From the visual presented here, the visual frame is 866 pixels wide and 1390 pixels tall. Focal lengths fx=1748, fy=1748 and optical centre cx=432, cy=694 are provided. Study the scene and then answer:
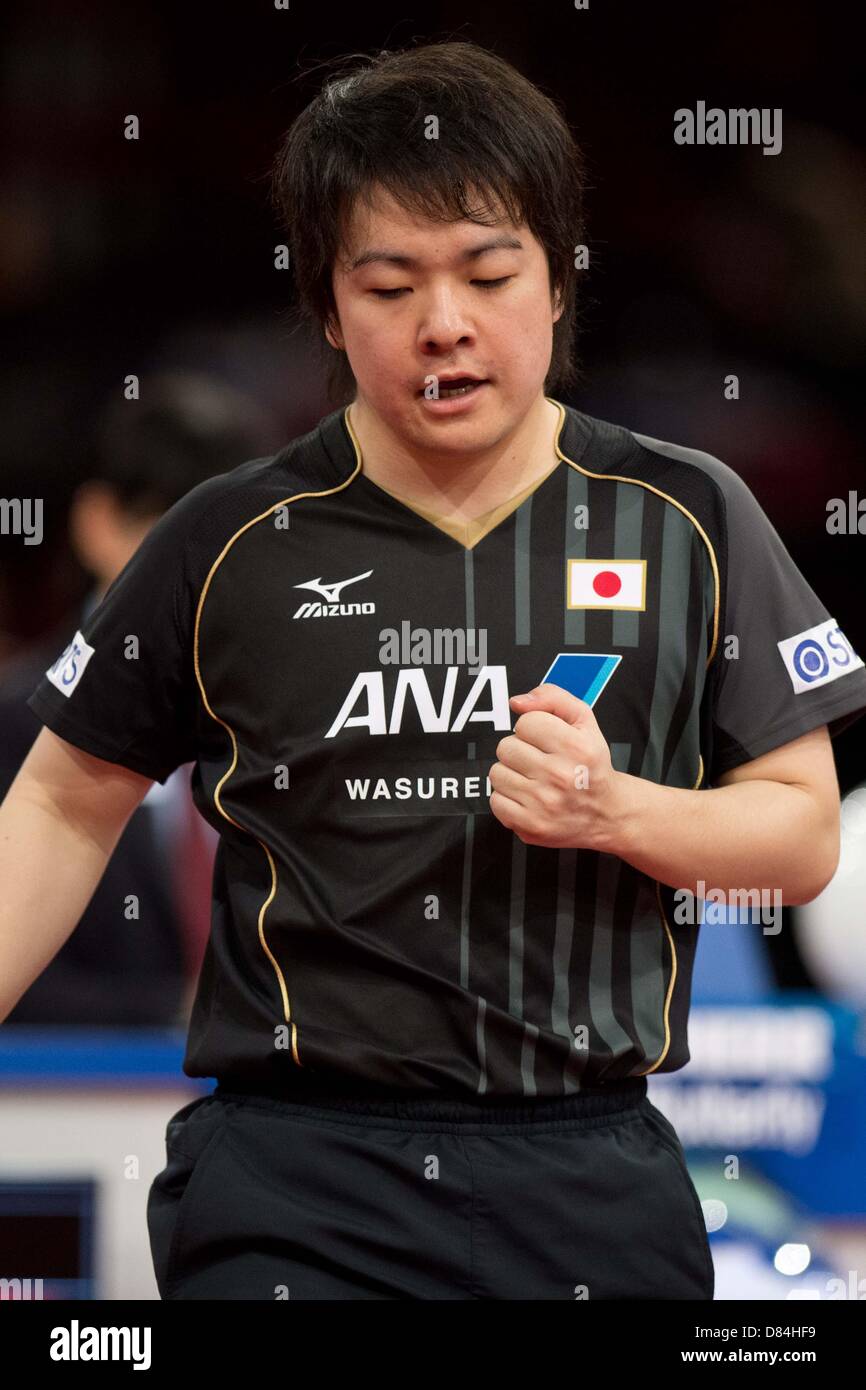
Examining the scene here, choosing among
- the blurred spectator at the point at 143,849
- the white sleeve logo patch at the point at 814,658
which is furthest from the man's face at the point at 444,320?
the blurred spectator at the point at 143,849

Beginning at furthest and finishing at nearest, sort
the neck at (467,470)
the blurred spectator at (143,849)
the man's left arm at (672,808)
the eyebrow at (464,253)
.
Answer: the blurred spectator at (143,849) → the neck at (467,470) → the eyebrow at (464,253) → the man's left arm at (672,808)

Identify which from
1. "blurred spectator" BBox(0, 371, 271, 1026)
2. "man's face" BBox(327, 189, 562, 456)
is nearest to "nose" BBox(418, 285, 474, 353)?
"man's face" BBox(327, 189, 562, 456)

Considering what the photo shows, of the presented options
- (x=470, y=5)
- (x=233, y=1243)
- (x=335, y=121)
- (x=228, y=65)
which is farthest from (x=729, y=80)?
(x=233, y=1243)

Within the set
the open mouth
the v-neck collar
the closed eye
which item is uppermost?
the closed eye

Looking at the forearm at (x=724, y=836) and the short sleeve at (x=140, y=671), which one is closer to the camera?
the forearm at (x=724, y=836)

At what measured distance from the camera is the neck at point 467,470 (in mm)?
1886

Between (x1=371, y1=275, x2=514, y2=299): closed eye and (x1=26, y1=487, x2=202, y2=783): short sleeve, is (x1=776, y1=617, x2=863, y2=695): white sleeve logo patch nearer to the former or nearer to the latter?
(x1=371, y1=275, x2=514, y2=299): closed eye

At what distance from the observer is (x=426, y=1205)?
1719 millimetres

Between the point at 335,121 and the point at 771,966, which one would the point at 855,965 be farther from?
the point at 335,121

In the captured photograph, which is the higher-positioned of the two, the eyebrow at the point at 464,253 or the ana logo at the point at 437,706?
the eyebrow at the point at 464,253

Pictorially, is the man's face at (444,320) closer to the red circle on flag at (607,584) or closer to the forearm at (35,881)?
the red circle on flag at (607,584)

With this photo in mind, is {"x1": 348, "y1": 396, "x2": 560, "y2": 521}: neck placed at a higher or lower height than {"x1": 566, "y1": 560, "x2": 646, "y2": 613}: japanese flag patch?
higher

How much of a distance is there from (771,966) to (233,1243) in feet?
7.99

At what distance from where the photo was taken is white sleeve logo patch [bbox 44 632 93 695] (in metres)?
1.94
